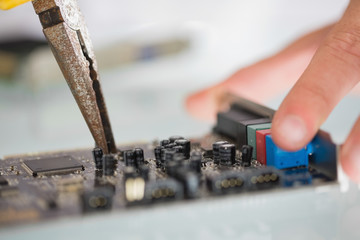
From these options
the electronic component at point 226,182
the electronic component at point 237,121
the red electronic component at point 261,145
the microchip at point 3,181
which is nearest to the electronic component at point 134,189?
the electronic component at point 226,182

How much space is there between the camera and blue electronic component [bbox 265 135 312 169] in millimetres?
2653

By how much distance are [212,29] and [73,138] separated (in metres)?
2.48

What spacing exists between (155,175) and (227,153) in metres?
0.36

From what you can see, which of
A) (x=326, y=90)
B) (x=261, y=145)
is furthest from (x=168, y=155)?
(x=326, y=90)

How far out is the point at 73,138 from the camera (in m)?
5.52

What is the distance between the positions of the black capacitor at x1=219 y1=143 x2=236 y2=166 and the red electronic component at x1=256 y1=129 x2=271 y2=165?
0.14 metres

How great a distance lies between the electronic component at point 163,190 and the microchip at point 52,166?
0.61 meters

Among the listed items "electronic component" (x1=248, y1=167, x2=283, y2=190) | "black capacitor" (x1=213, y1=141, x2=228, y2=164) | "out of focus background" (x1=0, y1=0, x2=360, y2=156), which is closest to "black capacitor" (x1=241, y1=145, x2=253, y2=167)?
"black capacitor" (x1=213, y1=141, x2=228, y2=164)

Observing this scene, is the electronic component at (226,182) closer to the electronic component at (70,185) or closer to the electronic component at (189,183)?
the electronic component at (189,183)

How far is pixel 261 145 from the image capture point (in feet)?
9.05

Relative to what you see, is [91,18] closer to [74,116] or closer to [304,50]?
[74,116]

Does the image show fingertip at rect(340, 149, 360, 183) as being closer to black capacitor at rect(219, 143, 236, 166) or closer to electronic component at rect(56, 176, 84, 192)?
black capacitor at rect(219, 143, 236, 166)

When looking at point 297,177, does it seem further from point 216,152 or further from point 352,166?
point 216,152

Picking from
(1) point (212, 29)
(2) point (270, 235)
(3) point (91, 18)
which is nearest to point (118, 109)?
(3) point (91, 18)
